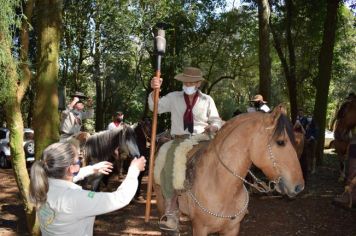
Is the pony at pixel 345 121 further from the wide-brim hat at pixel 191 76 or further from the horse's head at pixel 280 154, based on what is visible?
the horse's head at pixel 280 154

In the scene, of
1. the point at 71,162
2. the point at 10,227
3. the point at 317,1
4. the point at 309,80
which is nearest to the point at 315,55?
the point at 309,80

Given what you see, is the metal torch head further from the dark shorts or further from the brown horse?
the dark shorts

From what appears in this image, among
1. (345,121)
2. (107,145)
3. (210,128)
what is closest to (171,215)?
(210,128)

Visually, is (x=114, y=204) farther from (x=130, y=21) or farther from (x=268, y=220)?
(x=130, y=21)

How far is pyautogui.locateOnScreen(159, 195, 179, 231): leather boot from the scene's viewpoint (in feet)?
16.2

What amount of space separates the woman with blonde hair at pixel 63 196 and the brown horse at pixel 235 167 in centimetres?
169

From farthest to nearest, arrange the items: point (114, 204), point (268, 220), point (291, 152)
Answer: point (268, 220), point (291, 152), point (114, 204)

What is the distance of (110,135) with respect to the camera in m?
8.07

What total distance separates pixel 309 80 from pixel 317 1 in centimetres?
816

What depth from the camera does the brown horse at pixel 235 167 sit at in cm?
405

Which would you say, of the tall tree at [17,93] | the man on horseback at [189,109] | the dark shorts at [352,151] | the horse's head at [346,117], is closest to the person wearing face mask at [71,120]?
the tall tree at [17,93]

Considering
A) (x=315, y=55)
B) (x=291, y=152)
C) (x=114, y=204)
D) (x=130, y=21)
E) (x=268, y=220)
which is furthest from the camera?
(x=315, y=55)

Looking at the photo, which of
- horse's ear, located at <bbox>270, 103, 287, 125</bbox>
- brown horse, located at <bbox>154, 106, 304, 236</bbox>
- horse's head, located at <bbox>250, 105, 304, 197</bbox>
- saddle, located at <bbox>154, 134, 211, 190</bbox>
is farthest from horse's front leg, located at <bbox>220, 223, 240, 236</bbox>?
horse's ear, located at <bbox>270, 103, 287, 125</bbox>

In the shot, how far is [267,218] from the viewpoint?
868cm
